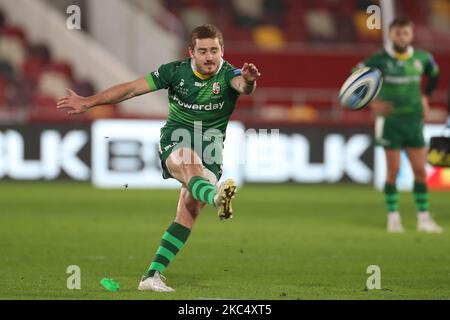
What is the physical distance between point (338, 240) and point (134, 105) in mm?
12036

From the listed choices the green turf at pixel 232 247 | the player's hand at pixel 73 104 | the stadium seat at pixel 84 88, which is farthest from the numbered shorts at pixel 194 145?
the stadium seat at pixel 84 88

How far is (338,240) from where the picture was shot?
43.2 feet

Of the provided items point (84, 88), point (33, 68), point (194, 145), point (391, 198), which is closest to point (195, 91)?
point (194, 145)

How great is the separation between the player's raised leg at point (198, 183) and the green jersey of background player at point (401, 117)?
551 cm

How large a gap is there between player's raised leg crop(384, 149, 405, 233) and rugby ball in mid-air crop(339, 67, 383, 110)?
9.83ft

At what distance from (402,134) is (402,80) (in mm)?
635

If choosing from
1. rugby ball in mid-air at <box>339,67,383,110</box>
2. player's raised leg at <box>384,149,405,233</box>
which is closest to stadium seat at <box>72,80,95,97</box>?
player's raised leg at <box>384,149,405,233</box>

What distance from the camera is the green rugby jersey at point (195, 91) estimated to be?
905 cm

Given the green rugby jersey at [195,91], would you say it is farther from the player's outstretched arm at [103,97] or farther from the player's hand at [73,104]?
the player's hand at [73,104]

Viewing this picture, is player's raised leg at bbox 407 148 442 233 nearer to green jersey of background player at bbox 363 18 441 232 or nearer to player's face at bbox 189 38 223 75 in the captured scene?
green jersey of background player at bbox 363 18 441 232

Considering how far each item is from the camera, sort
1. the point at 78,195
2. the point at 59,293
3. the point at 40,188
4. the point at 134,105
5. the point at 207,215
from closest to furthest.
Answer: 1. the point at 59,293
2. the point at 207,215
3. the point at 78,195
4. the point at 40,188
5. the point at 134,105
